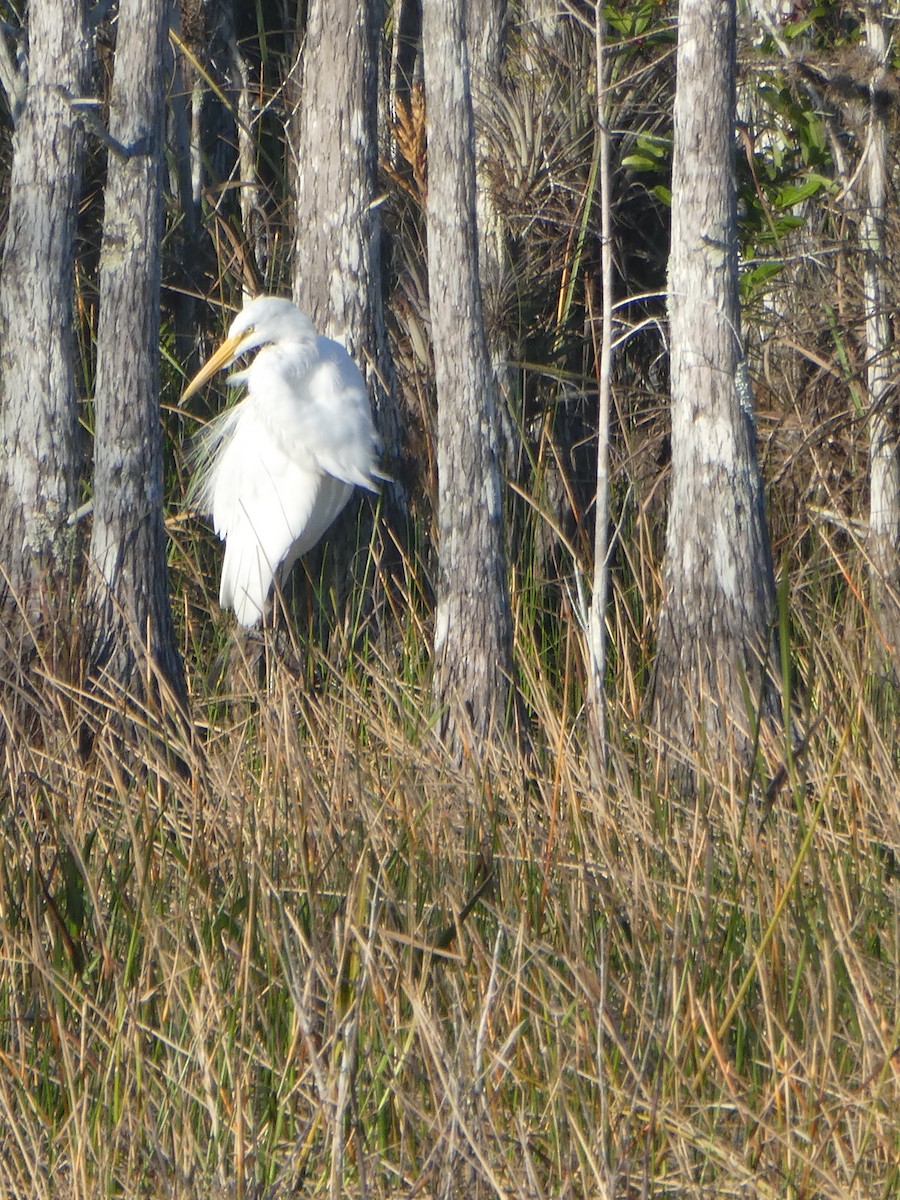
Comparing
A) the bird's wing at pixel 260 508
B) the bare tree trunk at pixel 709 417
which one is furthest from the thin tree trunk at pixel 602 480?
the bird's wing at pixel 260 508

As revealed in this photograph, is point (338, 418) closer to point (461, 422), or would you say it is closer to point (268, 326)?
point (268, 326)

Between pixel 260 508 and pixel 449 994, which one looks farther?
pixel 260 508

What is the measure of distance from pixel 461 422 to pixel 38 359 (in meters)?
1.32

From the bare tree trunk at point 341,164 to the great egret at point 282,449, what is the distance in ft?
0.63

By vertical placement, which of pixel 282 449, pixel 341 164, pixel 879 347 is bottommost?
pixel 282 449

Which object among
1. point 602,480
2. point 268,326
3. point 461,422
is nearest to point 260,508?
point 268,326

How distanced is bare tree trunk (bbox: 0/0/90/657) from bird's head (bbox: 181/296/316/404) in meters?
0.66

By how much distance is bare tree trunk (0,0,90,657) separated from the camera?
14.5 feet

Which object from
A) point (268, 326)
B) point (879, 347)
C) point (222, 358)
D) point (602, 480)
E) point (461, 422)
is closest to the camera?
point (461, 422)

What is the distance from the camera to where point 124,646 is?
434 cm

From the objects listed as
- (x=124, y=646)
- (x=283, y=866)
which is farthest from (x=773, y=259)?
(x=283, y=866)

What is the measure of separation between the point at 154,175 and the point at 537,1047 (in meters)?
3.00

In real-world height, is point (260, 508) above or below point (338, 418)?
below

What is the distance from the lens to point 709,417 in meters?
4.23
